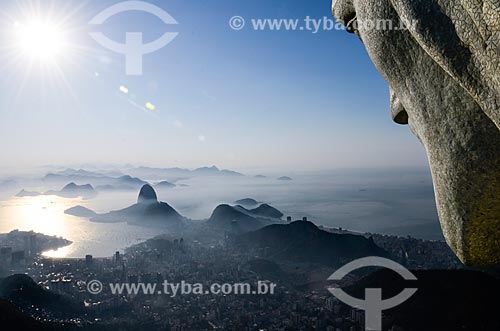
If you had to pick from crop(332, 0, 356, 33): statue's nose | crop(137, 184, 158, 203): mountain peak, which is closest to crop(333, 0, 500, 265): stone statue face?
crop(332, 0, 356, 33): statue's nose

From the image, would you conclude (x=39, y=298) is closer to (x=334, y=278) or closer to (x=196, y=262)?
(x=196, y=262)

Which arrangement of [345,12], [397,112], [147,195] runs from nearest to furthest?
[345,12], [397,112], [147,195]

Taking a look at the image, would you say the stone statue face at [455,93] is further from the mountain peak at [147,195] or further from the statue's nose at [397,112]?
the mountain peak at [147,195]

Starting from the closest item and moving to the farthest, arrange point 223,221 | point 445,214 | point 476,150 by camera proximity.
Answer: point 476,150 → point 445,214 → point 223,221

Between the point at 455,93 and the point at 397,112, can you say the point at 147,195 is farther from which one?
the point at 455,93

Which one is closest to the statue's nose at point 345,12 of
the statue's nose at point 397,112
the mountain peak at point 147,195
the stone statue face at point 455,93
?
the stone statue face at point 455,93

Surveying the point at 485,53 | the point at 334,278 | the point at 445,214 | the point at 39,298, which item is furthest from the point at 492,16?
the point at 334,278

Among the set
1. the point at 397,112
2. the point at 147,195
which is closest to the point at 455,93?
the point at 397,112
